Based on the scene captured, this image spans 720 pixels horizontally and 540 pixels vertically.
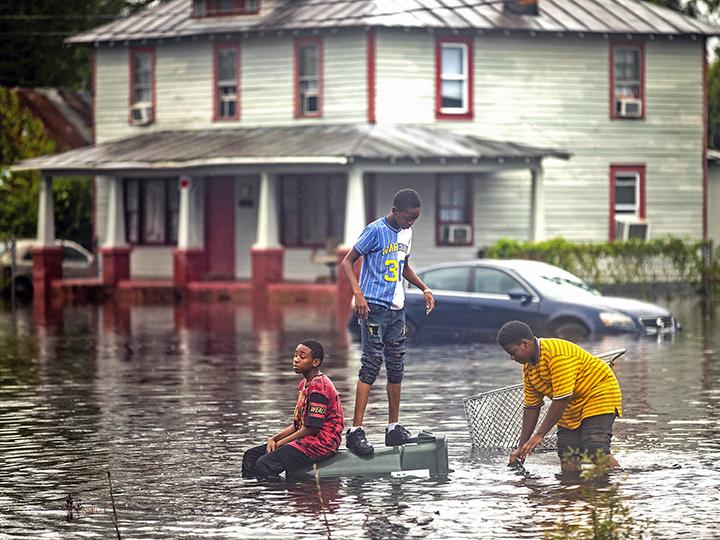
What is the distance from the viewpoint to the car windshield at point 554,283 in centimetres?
2530

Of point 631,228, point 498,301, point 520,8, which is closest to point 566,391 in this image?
point 498,301

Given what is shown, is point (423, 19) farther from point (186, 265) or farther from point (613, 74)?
point (186, 265)

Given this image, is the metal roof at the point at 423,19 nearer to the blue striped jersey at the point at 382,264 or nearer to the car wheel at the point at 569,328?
the car wheel at the point at 569,328

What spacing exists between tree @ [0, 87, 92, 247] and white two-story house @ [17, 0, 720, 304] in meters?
3.11

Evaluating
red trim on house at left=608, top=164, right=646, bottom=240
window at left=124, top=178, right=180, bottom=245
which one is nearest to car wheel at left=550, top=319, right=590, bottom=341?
red trim on house at left=608, top=164, right=646, bottom=240

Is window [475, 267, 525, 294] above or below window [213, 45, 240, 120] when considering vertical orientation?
below

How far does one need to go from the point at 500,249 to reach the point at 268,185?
20.5ft

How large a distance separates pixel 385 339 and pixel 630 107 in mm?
32218

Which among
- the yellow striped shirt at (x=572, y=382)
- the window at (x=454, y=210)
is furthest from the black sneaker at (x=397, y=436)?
the window at (x=454, y=210)

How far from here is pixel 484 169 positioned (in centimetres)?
3991

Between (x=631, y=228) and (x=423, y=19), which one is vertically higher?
(x=423, y=19)

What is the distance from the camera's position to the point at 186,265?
1642 inches

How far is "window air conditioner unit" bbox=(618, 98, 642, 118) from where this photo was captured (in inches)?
1740

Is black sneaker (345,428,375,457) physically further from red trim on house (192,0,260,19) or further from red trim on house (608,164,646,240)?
red trim on house (608,164,646,240)
